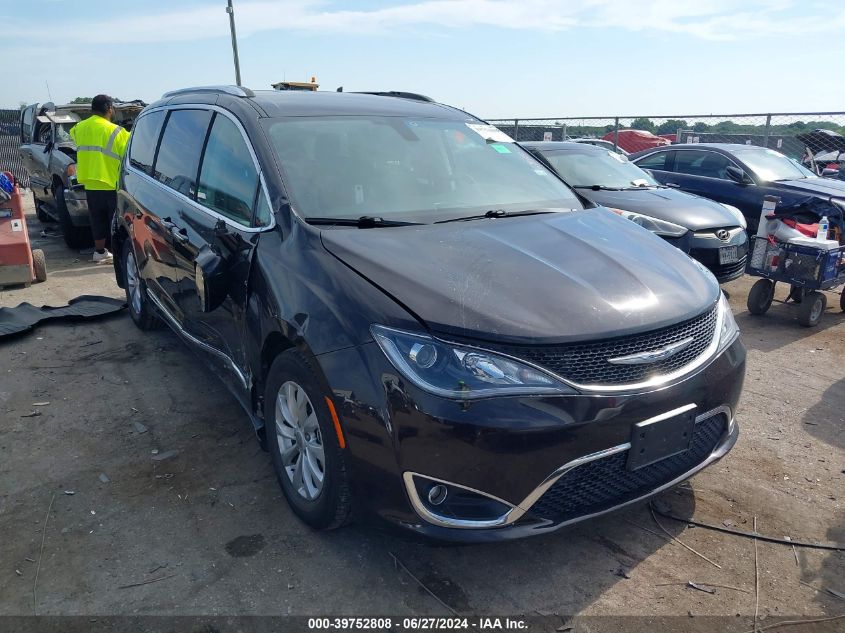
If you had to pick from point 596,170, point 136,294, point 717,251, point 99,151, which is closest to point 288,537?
point 136,294

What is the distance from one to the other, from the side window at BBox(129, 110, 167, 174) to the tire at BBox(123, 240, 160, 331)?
0.71 m

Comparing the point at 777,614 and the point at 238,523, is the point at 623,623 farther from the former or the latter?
the point at 238,523

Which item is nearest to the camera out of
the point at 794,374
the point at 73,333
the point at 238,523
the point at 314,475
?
the point at 314,475

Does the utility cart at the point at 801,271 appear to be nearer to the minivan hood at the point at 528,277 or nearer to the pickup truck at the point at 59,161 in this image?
the minivan hood at the point at 528,277

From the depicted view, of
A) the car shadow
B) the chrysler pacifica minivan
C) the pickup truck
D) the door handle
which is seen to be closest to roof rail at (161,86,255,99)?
the chrysler pacifica minivan

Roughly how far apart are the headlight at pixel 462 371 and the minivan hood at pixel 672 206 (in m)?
4.79

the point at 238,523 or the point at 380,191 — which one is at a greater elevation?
the point at 380,191

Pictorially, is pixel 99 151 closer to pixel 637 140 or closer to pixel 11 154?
pixel 11 154

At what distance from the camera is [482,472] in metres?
2.29

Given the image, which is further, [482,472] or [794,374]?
[794,374]

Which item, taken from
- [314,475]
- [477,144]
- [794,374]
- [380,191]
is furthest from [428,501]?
[794,374]

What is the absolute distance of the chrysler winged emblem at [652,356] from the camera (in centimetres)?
242

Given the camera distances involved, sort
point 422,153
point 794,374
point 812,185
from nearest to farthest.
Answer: point 422,153 → point 794,374 → point 812,185

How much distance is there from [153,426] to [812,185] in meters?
8.16
